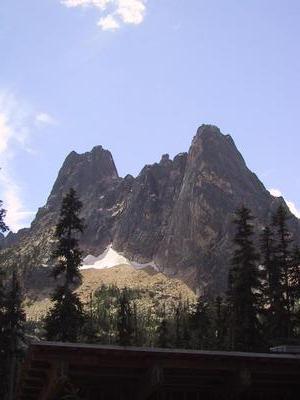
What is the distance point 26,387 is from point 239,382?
18.2ft

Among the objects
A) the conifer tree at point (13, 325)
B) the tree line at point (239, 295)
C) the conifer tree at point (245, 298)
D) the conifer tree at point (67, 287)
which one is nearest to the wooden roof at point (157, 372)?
the tree line at point (239, 295)

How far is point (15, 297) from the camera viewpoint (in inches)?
1860

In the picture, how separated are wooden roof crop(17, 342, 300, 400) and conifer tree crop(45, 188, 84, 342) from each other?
2135cm

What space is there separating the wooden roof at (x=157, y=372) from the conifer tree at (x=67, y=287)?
70.0 ft

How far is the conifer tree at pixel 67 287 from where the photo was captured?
3294 centimetres

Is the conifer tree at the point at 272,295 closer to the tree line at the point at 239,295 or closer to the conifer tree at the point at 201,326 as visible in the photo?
the tree line at the point at 239,295

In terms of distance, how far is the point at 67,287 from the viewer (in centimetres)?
3381

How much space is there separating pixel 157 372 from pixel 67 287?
2501 centimetres

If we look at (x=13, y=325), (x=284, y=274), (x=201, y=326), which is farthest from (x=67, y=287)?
(x=201, y=326)

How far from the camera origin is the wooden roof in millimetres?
9320

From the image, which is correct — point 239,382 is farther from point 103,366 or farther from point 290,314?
point 290,314

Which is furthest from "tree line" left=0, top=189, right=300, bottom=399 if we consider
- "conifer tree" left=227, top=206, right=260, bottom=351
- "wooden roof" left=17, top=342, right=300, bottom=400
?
"wooden roof" left=17, top=342, right=300, bottom=400

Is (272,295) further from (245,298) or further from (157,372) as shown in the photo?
(157,372)

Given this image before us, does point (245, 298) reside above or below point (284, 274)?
below
